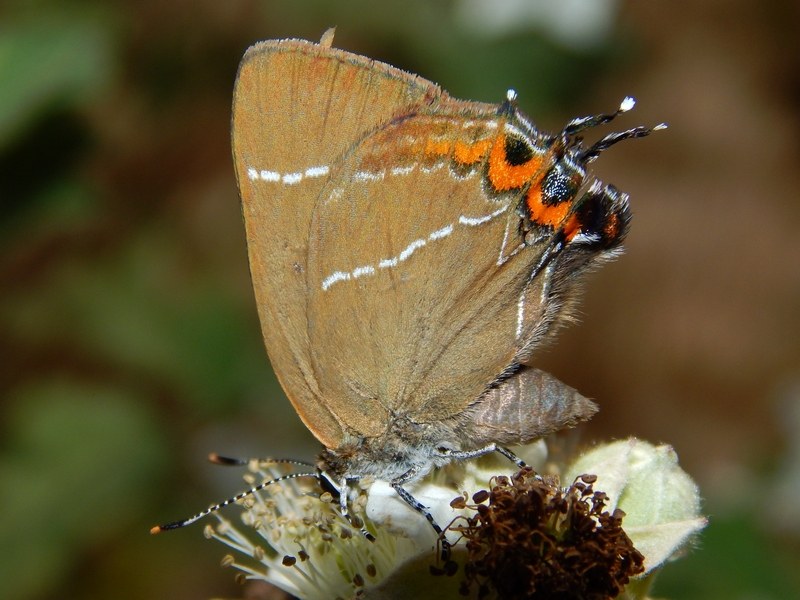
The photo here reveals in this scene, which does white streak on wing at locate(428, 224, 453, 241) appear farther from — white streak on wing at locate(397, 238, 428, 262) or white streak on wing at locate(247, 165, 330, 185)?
white streak on wing at locate(247, 165, 330, 185)

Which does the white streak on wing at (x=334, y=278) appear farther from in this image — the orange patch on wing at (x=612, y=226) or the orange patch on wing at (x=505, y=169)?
the orange patch on wing at (x=612, y=226)

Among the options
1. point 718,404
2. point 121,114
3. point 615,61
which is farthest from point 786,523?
point 121,114

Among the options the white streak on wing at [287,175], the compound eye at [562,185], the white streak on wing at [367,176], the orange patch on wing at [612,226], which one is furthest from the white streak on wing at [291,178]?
the orange patch on wing at [612,226]

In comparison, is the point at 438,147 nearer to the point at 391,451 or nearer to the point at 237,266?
the point at 391,451

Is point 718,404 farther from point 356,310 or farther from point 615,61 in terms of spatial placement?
point 356,310

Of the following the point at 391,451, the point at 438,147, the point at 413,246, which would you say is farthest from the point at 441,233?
the point at 391,451

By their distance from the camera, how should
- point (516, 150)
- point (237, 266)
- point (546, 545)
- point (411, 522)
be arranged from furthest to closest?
point (237, 266), point (516, 150), point (411, 522), point (546, 545)
